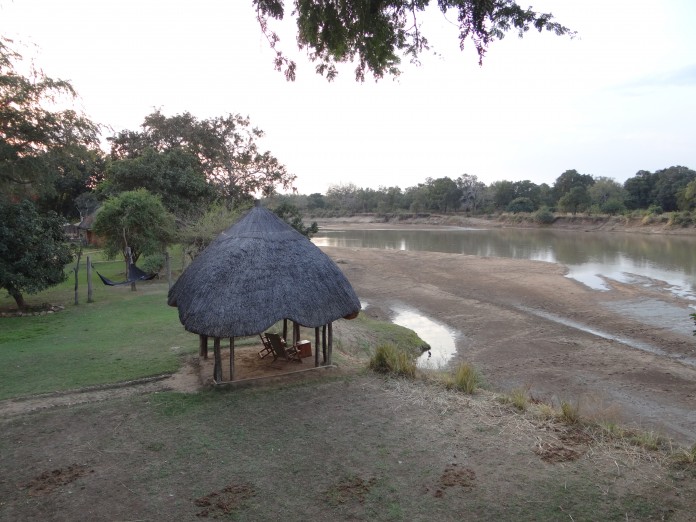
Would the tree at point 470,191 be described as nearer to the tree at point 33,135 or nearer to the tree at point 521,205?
the tree at point 521,205

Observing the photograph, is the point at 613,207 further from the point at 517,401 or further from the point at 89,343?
the point at 89,343

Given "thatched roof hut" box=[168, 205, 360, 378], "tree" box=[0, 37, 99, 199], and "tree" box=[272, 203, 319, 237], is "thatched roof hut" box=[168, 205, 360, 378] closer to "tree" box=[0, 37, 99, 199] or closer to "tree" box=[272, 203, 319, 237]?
"tree" box=[0, 37, 99, 199]

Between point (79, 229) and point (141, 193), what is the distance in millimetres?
20596

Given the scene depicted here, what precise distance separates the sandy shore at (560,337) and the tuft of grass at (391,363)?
2988 mm

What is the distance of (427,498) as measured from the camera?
5230 millimetres

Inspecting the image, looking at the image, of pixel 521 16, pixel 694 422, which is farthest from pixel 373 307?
pixel 521 16

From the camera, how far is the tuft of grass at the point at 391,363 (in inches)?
365

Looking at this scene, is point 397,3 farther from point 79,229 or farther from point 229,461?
point 79,229

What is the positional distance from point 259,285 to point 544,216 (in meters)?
60.2

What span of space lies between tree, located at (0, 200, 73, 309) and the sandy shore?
11150 millimetres

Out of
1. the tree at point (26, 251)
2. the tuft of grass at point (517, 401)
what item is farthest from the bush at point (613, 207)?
the tree at point (26, 251)

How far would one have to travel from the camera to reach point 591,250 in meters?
39.2

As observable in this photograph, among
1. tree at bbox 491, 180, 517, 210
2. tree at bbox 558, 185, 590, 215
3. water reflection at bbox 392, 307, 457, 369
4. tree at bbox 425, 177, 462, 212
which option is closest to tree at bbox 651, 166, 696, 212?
tree at bbox 558, 185, 590, 215

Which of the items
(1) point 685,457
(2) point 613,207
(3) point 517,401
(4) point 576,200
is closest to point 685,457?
(1) point 685,457
